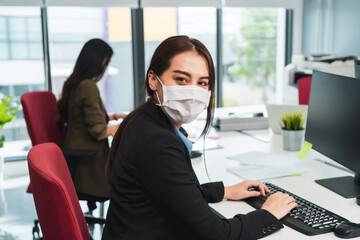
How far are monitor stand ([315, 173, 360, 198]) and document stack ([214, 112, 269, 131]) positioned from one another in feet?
3.34

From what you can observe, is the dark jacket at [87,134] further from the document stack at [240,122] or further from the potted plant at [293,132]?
the potted plant at [293,132]

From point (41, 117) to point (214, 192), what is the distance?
1.24 meters

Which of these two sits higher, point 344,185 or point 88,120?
point 88,120

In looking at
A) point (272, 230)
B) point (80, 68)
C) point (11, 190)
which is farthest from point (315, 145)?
point (11, 190)

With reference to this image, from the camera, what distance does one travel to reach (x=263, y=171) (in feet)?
6.15

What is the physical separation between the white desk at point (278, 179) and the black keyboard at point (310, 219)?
17 mm

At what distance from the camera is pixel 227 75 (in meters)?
4.97

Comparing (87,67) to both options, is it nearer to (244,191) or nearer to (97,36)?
(244,191)

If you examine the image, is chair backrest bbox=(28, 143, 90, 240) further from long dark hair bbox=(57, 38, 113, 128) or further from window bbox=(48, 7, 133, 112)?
window bbox=(48, 7, 133, 112)

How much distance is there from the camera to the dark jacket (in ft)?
8.13

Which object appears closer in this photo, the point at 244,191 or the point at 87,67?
the point at 244,191

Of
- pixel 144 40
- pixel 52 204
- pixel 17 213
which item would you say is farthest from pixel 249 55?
pixel 52 204

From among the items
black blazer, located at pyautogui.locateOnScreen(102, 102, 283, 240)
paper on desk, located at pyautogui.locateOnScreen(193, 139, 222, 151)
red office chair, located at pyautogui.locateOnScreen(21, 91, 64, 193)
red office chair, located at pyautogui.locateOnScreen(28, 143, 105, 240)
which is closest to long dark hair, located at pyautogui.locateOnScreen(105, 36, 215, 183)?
black blazer, located at pyautogui.locateOnScreen(102, 102, 283, 240)

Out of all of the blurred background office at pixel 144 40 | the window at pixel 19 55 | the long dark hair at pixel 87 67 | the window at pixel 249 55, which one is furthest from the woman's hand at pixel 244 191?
the window at pixel 249 55
